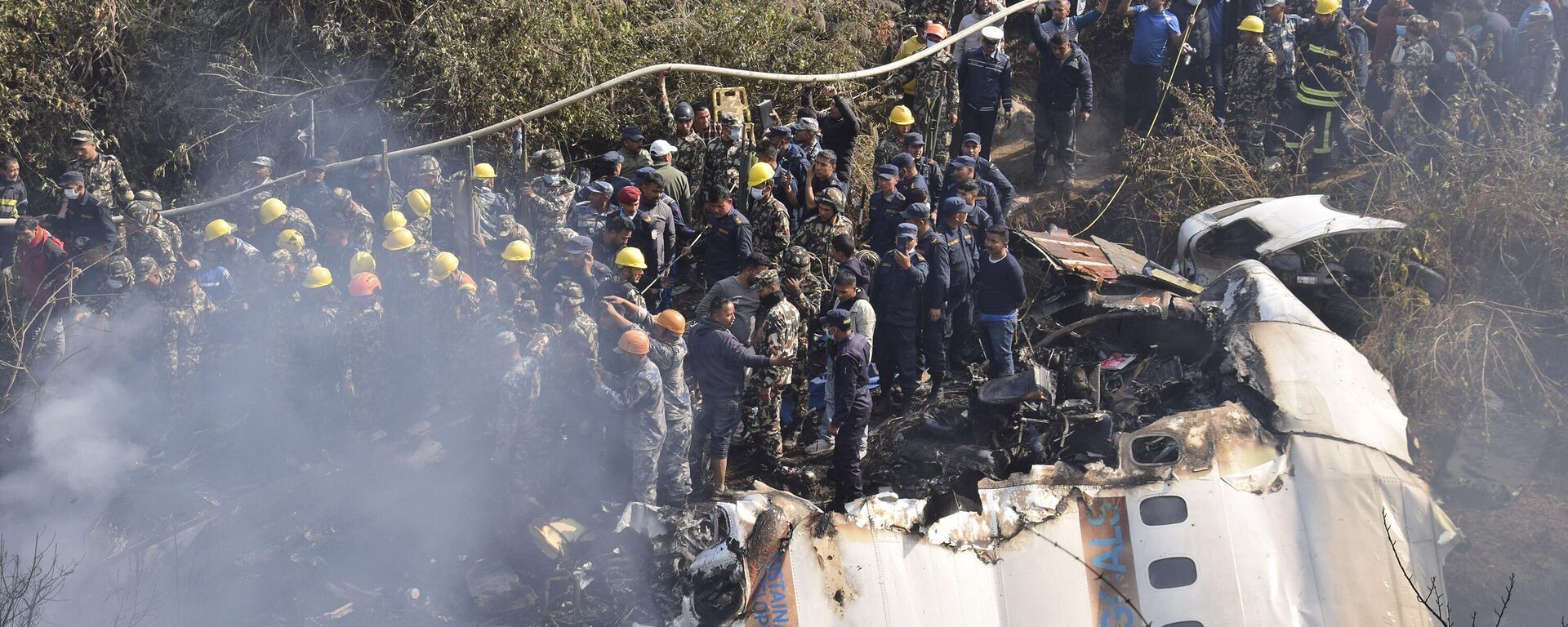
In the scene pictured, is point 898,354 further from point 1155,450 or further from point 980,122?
point 980,122

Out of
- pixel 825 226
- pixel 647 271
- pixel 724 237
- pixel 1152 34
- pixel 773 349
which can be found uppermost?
pixel 1152 34

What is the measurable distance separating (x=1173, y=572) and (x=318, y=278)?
653cm

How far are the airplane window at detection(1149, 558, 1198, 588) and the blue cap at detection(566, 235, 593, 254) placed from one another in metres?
4.71

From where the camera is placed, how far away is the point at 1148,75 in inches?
500

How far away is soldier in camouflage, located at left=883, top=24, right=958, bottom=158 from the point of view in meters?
12.1

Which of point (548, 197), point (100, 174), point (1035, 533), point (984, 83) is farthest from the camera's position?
point (984, 83)

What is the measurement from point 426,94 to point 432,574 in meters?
6.01

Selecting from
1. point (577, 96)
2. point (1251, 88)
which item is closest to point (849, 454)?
point (577, 96)

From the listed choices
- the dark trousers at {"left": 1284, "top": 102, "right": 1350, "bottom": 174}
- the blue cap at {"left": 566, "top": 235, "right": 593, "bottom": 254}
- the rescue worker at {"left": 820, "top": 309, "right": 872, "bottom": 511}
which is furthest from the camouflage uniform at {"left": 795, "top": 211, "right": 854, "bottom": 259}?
the dark trousers at {"left": 1284, "top": 102, "right": 1350, "bottom": 174}

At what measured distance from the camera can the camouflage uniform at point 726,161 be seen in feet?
36.3

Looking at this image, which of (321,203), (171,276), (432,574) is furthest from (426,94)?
(432,574)

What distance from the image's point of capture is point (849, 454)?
8336 millimetres

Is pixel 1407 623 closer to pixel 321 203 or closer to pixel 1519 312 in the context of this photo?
pixel 1519 312

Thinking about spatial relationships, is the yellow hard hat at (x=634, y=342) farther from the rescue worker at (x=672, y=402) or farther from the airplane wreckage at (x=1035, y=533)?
the airplane wreckage at (x=1035, y=533)
